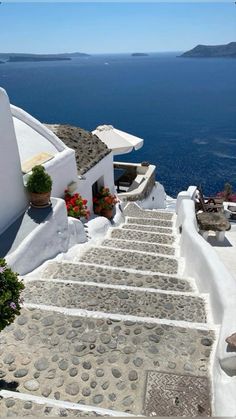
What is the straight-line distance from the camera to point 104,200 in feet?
54.9

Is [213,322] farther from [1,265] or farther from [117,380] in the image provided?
[1,265]

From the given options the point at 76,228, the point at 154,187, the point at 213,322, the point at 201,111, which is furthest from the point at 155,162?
the point at 213,322

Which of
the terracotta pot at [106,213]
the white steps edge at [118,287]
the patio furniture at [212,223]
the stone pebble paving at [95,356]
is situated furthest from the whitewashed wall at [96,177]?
the stone pebble paving at [95,356]

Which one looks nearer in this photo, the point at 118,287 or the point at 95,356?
the point at 95,356

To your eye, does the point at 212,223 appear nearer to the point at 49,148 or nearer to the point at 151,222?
the point at 151,222

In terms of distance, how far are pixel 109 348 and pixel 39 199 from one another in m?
6.22

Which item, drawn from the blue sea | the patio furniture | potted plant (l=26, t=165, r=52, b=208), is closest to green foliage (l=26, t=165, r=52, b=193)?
potted plant (l=26, t=165, r=52, b=208)

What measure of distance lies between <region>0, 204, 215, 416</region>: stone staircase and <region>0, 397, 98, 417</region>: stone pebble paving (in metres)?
0.01

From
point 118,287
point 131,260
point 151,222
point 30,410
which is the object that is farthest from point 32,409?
point 151,222

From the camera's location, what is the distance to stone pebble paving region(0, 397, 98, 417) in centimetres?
A: 447

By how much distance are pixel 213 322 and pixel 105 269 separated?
3424mm

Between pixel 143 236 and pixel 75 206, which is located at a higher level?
pixel 75 206

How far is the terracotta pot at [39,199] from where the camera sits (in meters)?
10.9

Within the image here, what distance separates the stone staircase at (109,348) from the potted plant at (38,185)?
10.4ft
